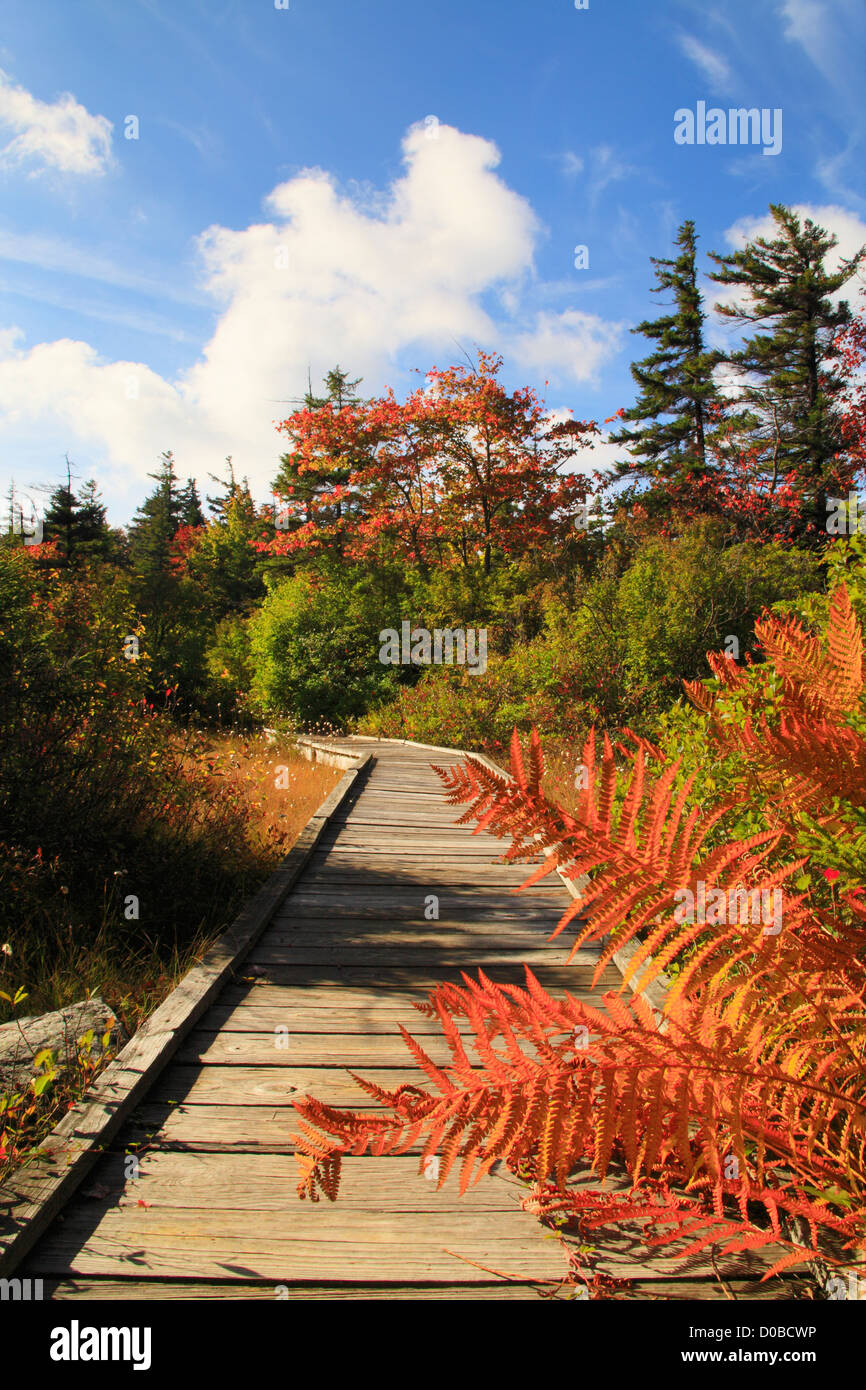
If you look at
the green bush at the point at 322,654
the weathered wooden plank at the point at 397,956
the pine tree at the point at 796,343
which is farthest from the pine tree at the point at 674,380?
the weathered wooden plank at the point at 397,956

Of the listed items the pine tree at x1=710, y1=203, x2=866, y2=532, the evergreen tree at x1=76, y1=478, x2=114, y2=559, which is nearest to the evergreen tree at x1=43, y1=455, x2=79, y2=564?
the evergreen tree at x1=76, y1=478, x2=114, y2=559

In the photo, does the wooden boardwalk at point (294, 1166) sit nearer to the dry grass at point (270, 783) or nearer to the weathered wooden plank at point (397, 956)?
the weathered wooden plank at point (397, 956)

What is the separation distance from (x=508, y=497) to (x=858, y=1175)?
16527 mm

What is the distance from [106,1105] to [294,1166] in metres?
0.65

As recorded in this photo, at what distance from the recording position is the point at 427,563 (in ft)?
57.9

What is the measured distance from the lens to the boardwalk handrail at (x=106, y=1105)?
182cm

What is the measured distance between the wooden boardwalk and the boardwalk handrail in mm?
49

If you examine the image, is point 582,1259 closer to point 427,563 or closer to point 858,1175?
point 858,1175

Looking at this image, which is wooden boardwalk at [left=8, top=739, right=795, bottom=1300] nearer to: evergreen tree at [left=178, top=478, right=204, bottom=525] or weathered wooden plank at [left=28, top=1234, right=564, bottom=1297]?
weathered wooden plank at [left=28, top=1234, right=564, bottom=1297]

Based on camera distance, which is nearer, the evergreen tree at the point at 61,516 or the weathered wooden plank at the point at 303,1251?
the weathered wooden plank at the point at 303,1251

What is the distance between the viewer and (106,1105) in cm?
226


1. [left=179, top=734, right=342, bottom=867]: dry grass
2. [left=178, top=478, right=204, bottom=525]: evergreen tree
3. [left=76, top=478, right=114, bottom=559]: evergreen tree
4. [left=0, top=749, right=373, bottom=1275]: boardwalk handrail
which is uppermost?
[left=178, top=478, right=204, bottom=525]: evergreen tree

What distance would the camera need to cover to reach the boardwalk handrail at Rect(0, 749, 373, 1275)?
182cm

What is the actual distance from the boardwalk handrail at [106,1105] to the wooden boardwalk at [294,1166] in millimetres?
49
